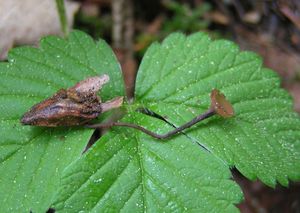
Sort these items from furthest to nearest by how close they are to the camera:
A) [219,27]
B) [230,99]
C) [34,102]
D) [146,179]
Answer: [219,27] → [230,99] → [34,102] → [146,179]

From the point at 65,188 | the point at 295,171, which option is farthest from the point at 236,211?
the point at 65,188

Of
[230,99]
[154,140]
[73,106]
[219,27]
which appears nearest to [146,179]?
[154,140]

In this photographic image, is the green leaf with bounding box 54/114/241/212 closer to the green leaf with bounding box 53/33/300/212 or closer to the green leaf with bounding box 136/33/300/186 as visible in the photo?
the green leaf with bounding box 53/33/300/212

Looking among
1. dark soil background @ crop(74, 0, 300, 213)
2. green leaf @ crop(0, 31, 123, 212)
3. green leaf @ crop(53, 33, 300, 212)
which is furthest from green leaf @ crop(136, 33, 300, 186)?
dark soil background @ crop(74, 0, 300, 213)

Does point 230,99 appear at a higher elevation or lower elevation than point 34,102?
lower

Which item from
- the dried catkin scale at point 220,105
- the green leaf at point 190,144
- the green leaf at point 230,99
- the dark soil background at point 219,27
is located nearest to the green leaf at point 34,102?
the green leaf at point 190,144

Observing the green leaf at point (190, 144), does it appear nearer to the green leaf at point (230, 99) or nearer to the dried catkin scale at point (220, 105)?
the green leaf at point (230, 99)

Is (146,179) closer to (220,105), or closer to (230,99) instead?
(220,105)
